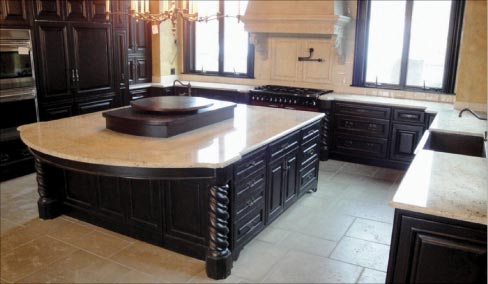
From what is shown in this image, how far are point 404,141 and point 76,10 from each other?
4320mm

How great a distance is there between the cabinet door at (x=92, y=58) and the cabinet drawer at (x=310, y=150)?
306 cm

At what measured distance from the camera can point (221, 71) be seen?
7.08 meters

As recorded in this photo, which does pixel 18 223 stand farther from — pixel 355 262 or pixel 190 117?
pixel 355 262

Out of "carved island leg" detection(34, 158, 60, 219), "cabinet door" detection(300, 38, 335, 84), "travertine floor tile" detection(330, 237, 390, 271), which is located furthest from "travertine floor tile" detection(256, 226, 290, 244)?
"cabinet door" detection(300, 38, 335, 84)

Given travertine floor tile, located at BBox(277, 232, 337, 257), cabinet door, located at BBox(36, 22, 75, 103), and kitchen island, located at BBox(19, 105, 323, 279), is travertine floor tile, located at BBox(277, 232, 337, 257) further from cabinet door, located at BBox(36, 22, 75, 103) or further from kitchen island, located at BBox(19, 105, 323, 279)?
cabinet door, located at BBox(36, 22, 75, 103)

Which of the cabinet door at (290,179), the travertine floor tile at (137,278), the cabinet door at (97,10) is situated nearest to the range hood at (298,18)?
the cabinet door at (97,10)

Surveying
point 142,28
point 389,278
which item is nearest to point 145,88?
point 142,28

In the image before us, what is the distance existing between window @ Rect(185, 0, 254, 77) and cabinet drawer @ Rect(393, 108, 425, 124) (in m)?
2.44

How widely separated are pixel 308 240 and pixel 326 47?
11.0ft

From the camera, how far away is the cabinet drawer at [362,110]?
5.29 meters

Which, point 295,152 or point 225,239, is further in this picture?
point 295,152

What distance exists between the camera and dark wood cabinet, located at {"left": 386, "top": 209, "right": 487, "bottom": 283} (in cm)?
186

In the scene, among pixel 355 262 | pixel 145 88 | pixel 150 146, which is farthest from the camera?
pixel 145 88

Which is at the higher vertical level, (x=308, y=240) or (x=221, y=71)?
(x=221, y=71)
